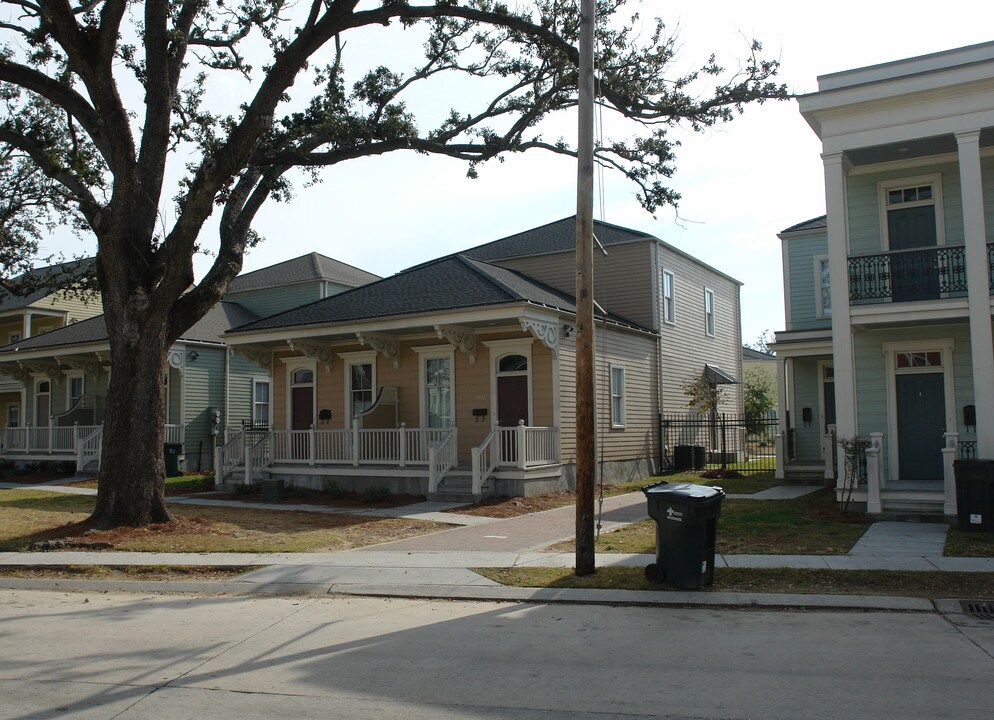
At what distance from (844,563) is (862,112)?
29.1ft

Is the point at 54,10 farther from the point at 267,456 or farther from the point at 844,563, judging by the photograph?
the point at 844,563

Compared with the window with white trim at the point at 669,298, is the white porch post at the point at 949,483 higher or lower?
lower

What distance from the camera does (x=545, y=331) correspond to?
60.3ft

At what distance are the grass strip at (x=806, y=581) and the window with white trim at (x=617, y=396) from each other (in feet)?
40.6

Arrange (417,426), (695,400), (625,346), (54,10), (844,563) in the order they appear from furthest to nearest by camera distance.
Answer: (695,400) → (625,346) → (417,426) → (54,10) → (844,563)

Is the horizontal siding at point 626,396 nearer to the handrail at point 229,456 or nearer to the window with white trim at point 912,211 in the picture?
the window with white trim at point 912,211

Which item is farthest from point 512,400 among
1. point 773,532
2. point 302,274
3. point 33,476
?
point 33,476

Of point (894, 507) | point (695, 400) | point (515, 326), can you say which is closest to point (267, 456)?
point (515, 326)

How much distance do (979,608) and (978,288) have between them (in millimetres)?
7571

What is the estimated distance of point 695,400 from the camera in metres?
25.5

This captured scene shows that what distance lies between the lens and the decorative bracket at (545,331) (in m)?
17.8

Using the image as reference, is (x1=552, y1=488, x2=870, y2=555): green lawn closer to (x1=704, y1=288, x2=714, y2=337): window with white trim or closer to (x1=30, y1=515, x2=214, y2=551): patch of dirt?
(x1=30, y1=515, x2=214, y2=551): patch of dirt

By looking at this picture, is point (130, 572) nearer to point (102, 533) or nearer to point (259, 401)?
point (102, 533)

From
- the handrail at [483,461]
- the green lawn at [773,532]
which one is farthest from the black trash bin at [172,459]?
the green lawn at [773,532]
